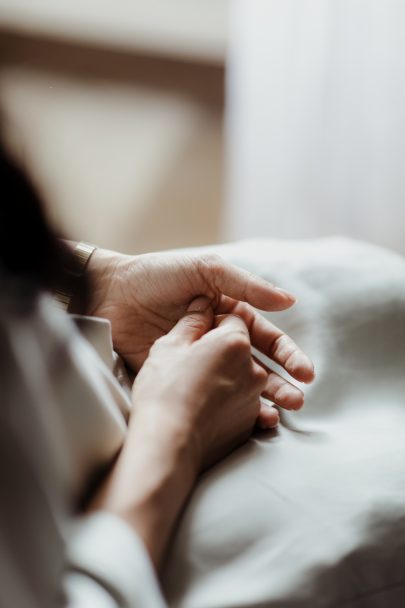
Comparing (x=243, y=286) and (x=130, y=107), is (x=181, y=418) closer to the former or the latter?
(x=243, y=286)

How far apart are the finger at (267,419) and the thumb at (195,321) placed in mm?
105

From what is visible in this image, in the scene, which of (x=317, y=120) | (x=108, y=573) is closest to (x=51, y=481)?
(x=108, y=573)

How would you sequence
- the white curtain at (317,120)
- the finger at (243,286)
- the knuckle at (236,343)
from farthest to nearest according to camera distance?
the white curtain at (317,120) < the finger at (243,286) < the knuckle at (236,343)

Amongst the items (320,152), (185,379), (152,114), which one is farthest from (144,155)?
(185,379)

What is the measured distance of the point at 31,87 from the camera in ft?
5.86

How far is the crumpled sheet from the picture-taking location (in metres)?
0.53

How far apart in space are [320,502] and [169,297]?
352 mm

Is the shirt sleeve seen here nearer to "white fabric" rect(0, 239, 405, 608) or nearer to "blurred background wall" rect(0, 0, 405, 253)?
"white fabric" rect(0, 239, 405, 608)

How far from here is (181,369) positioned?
25.3 inches

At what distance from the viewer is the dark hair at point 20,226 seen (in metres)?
0.50

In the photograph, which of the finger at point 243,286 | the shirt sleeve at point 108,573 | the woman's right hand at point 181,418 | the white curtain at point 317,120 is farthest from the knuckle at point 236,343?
the white curtain at point 317,120

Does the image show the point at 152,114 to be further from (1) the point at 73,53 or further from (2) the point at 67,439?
(2) the point at 67,439

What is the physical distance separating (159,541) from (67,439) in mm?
107

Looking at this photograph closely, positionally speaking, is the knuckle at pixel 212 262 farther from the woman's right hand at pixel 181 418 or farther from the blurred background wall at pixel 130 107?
the blurred background wall at pixel 130 107
